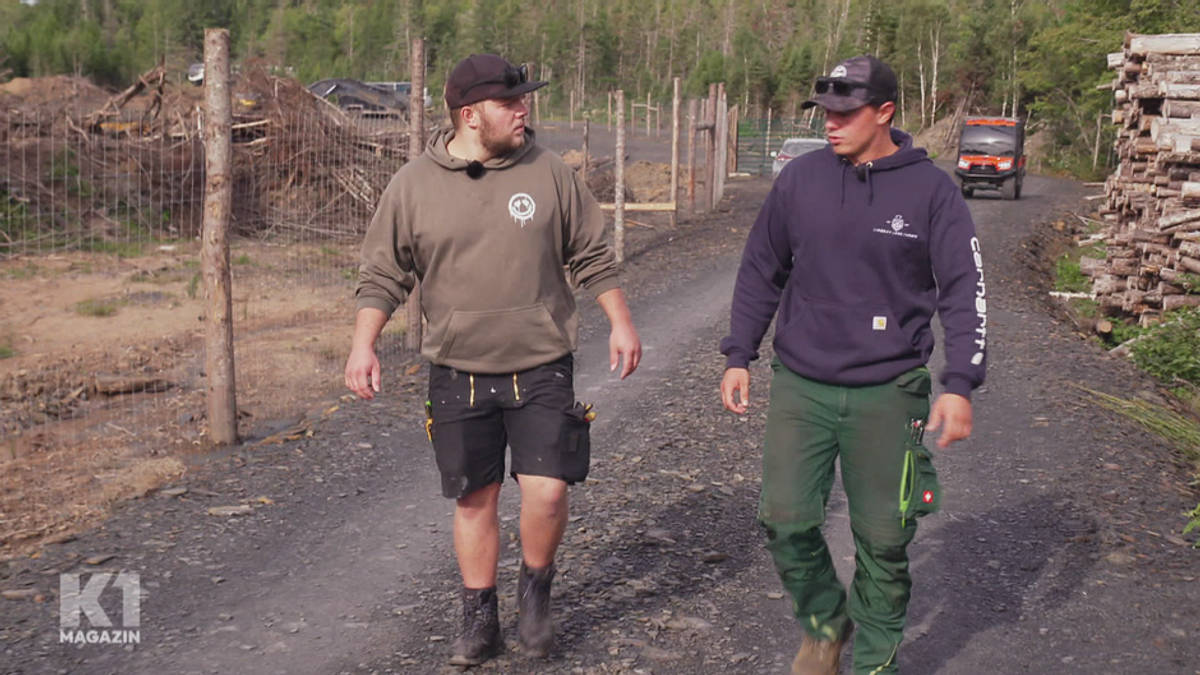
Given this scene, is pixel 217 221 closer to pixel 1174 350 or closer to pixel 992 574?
pixel 992 574

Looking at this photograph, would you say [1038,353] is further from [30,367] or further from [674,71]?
[674,71]

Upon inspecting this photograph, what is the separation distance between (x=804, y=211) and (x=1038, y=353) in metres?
A: 7.10

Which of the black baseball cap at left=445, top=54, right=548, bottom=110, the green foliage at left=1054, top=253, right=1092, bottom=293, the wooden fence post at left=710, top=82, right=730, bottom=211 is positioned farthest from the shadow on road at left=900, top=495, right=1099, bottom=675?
the wooden fence post at left=710, top=82, right=730, bottom=211

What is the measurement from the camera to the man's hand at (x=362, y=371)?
142 inches

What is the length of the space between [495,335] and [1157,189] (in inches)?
430

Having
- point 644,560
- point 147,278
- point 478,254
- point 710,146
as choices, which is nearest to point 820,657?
point 644,560

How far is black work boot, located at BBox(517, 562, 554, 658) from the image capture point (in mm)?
3848

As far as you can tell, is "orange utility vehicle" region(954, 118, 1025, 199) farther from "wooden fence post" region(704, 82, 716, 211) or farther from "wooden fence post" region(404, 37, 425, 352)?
"wooden fence post" region(404, 37, 425, 352)

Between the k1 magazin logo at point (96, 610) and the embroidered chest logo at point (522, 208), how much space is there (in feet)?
7.05

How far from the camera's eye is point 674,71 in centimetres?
11144

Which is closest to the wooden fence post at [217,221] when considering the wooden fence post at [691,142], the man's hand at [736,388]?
the man's hand at [736,388]

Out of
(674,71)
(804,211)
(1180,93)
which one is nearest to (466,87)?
(804,211)

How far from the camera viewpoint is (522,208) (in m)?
3.65

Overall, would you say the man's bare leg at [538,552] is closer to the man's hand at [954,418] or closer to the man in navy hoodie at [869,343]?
the man in navy hoodie at [869,343]
